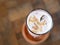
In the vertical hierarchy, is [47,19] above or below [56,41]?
above

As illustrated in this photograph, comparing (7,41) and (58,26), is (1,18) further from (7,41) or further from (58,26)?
(58,26)

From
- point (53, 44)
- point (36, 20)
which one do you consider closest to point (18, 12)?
point (36, 20)

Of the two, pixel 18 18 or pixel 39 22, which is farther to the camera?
pixel 18 18

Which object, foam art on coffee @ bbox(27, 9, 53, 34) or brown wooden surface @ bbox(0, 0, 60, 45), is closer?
foam art on coffee @ bbox(27, 9, 53, 34)
